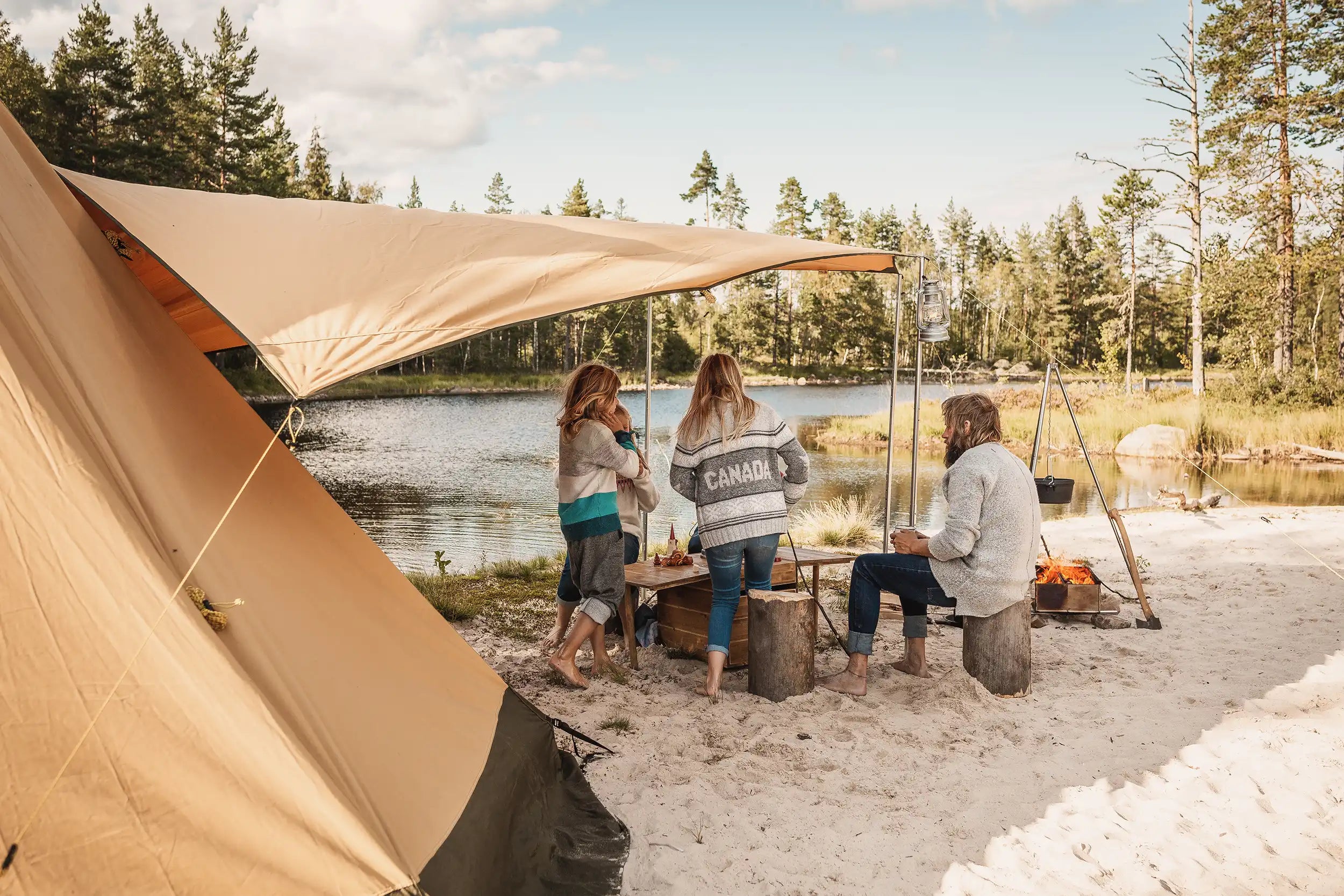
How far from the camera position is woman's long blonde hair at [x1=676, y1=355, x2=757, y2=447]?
4176 millimetres

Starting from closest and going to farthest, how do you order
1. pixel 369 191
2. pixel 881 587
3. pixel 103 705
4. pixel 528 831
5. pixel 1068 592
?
pixel 103 705 < pixel 528 831 < pixel 881 587 < pixel 1068 592 < pixel 369 191

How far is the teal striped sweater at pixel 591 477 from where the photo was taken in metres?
4.27

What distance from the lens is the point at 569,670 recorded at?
14.2ft

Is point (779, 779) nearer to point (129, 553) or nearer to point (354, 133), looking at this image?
point (129, 553)

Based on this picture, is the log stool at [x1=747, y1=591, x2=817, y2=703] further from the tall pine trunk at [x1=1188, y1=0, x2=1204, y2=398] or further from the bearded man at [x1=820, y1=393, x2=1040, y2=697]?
the tall pine trunk at [x1=1188, y1=0, x2=1204, y2=398]

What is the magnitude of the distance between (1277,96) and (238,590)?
72.9 feet

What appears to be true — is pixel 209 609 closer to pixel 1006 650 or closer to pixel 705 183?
pixel 1006 650

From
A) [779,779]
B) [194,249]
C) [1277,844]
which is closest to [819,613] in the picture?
[779,779]

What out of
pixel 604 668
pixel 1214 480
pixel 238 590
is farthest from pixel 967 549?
pixel 1214 480

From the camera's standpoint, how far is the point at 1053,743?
3.71 metres

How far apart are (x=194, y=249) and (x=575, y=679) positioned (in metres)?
2.57

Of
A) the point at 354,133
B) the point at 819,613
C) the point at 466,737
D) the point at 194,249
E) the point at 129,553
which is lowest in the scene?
the point at 819,613

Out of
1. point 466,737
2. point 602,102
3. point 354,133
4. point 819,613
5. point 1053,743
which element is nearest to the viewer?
point 466,737

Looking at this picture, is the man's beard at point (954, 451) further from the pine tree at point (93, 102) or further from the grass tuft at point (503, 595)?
the pine tree at point (93, 102)
